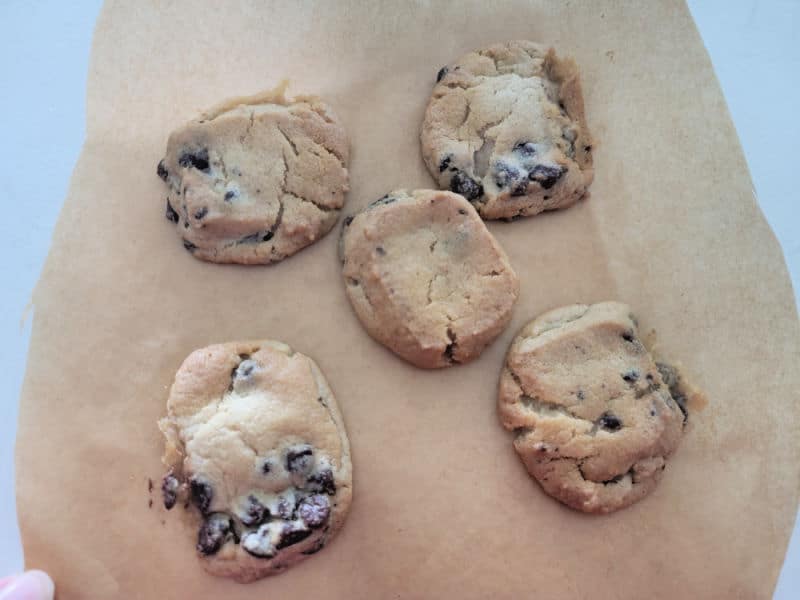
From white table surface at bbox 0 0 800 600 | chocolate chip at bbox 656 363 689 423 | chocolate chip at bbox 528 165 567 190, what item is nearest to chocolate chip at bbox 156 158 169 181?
white table surface at bbox 0 0 800 600

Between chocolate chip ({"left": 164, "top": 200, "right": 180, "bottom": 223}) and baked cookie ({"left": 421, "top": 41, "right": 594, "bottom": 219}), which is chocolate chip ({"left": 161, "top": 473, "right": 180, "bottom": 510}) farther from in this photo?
baked cookie ({"left": 421, "top": 41, "right": 594, "bottom": 219})

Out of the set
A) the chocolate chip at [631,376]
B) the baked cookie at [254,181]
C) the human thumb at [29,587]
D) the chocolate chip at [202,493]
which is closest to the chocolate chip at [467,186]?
the baked cookie at [254,181]

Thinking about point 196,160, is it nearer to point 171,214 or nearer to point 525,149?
point 171,214

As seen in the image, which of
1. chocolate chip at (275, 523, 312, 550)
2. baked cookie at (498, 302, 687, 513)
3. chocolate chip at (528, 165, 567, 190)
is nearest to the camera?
chocolate chip at (275, 523, 312, 550)

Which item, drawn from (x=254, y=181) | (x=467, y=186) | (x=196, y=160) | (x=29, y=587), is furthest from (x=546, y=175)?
(x=29, y=587)

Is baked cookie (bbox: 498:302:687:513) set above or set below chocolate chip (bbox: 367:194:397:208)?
below

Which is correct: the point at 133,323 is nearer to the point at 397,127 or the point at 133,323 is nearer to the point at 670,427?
the point at 397,127

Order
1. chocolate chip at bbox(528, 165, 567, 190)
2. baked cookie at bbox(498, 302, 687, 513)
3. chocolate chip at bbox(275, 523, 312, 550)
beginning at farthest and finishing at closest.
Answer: chocolate chip at bbox(528, 165, 567, 190), baked cookie at bbox(498, 302, 687, 513), chocolate chip at bbox(275, 523, 312, 550)

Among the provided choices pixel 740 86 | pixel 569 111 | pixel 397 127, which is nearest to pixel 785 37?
pixel 740 86
